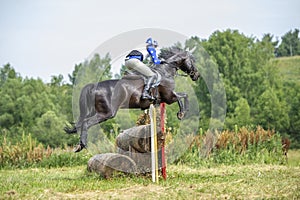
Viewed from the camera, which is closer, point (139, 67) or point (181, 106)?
point (139, 67)

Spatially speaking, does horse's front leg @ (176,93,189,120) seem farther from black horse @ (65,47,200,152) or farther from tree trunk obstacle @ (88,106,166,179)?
tree trunk obstacle @ (88,106,166,179)

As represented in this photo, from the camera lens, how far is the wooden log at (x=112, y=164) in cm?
887

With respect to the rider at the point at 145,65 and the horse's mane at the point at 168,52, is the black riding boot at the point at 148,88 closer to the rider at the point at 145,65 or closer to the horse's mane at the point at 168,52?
the rider at the point at 145,65

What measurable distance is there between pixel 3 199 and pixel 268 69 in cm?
3016

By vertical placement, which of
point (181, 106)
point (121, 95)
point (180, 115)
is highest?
point (121, 95)

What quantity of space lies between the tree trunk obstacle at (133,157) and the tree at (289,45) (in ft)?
211

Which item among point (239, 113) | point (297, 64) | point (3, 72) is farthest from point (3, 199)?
point (297, 64)

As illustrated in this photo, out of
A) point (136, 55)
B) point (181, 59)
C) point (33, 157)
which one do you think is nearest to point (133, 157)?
point (136, 55)

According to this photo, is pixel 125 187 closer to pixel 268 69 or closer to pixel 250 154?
pixel 250 154

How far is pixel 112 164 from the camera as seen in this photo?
29.1 ft

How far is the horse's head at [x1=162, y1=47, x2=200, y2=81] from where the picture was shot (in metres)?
9.54

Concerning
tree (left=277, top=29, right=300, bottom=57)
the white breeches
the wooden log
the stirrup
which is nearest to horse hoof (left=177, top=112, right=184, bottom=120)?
the stirrup

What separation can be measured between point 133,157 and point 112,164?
587 mm

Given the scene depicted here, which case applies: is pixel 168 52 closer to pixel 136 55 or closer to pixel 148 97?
pixel 136 55
